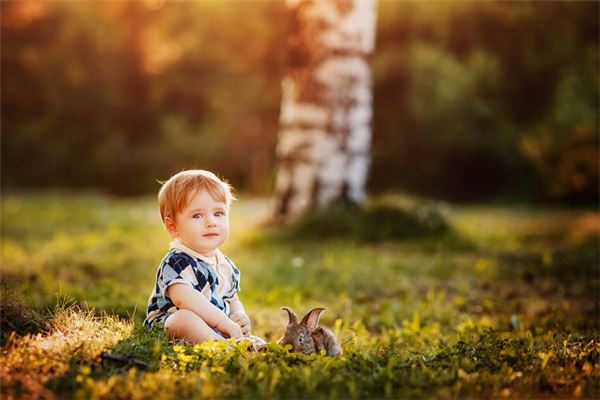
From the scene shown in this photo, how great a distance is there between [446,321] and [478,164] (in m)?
13.7

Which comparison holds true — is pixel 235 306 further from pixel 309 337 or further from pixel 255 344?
pixel 309 337

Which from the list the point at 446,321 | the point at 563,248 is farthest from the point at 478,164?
the point at 446,321

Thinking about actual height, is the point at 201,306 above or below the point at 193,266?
below

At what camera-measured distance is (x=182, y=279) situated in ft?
11.2

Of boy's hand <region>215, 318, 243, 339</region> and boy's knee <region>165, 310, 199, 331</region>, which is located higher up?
boy's knee <region>165, 310, 199, 331</region>

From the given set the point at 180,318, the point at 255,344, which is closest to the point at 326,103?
the point at 255,344

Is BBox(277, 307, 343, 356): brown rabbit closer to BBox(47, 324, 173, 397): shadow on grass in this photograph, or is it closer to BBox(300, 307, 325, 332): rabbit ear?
BBox(300, 307, 325, 332): rabbit ear

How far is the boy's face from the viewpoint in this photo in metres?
3.52

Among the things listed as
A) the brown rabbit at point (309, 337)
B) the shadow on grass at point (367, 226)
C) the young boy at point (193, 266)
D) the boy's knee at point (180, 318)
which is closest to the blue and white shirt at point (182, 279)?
the young boy at point (193, 266)

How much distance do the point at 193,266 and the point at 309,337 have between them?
75 centimetres

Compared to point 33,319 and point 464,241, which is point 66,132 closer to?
point 464,241

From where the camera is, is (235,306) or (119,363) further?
(235,306)

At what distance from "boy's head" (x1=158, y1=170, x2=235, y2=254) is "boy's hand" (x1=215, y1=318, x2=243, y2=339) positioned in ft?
1.38

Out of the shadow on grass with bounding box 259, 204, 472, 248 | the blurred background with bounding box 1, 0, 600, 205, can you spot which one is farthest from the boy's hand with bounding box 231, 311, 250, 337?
the blurred background with bounding box 1, 0, 600, 205
